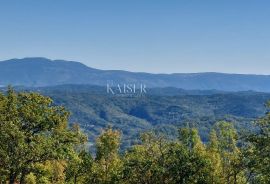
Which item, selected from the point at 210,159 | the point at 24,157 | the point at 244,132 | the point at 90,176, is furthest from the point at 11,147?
the point at 90,176

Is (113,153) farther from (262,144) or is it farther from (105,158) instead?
(262,144)

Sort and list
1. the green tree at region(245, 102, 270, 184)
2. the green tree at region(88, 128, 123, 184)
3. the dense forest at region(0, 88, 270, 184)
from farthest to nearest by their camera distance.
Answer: the green tree at region(88, 128, 123, 184) → the dense forest at region(0, 88, 270, 184) → the green tree at region(245, 102, 270, 184)

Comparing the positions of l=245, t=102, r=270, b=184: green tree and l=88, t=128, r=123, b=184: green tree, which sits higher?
l=245, t=102, r=270, b=184: green tree

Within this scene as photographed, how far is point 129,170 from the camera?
76312 mm

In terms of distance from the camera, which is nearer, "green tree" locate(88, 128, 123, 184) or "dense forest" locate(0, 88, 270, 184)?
"dense forest" locate(0, 88, 270, 184)

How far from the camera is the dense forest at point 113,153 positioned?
52.6 m

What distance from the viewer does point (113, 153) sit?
92438 millimetres

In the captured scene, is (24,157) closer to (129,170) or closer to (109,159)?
(129,170)

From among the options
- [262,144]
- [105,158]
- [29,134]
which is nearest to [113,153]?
[105,158]

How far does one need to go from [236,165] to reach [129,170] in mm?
17433

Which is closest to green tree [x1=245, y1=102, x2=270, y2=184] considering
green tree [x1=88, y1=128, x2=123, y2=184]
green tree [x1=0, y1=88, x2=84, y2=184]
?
green tree [x1=0, y1=88, x2=84, y2=184]

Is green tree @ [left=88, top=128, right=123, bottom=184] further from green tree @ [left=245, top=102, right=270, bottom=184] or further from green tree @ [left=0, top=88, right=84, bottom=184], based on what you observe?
green tree @ [left=245, top=102, right=270, bottom=184]

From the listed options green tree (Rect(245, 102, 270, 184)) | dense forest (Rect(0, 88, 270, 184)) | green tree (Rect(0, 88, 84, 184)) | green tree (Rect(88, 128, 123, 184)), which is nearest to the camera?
green tree (Rect(245, 102, 270, 184))

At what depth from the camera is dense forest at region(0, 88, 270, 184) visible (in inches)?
2072
